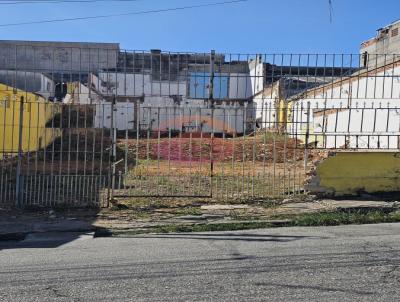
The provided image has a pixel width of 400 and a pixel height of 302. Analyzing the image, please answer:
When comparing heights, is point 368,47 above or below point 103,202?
above

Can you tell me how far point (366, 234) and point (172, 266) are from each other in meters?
3.69

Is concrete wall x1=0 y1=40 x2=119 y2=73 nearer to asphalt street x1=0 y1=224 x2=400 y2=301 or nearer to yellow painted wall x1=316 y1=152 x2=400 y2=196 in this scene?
asphalt street x1=0 y1=224 x2=400 y2=301

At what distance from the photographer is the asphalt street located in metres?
5.03

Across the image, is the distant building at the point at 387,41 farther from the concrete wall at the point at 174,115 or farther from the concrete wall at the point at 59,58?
the concrete wall at the point at 59,58

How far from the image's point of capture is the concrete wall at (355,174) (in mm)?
12211

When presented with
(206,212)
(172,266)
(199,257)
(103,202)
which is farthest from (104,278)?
(103,202)

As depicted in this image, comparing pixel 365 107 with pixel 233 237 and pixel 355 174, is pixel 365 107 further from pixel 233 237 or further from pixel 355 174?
pixel 233 237

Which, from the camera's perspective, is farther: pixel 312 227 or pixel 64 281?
pixel 312 227

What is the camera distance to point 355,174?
484 inches

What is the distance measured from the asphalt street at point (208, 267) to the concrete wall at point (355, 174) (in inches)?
141

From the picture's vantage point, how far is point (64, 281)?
18.1 feet

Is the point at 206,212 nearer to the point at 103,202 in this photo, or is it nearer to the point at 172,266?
the point at 103,202

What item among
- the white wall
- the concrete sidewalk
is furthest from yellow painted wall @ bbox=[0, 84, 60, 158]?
the concrete sidewalk

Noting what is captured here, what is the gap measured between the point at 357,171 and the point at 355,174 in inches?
3.5
